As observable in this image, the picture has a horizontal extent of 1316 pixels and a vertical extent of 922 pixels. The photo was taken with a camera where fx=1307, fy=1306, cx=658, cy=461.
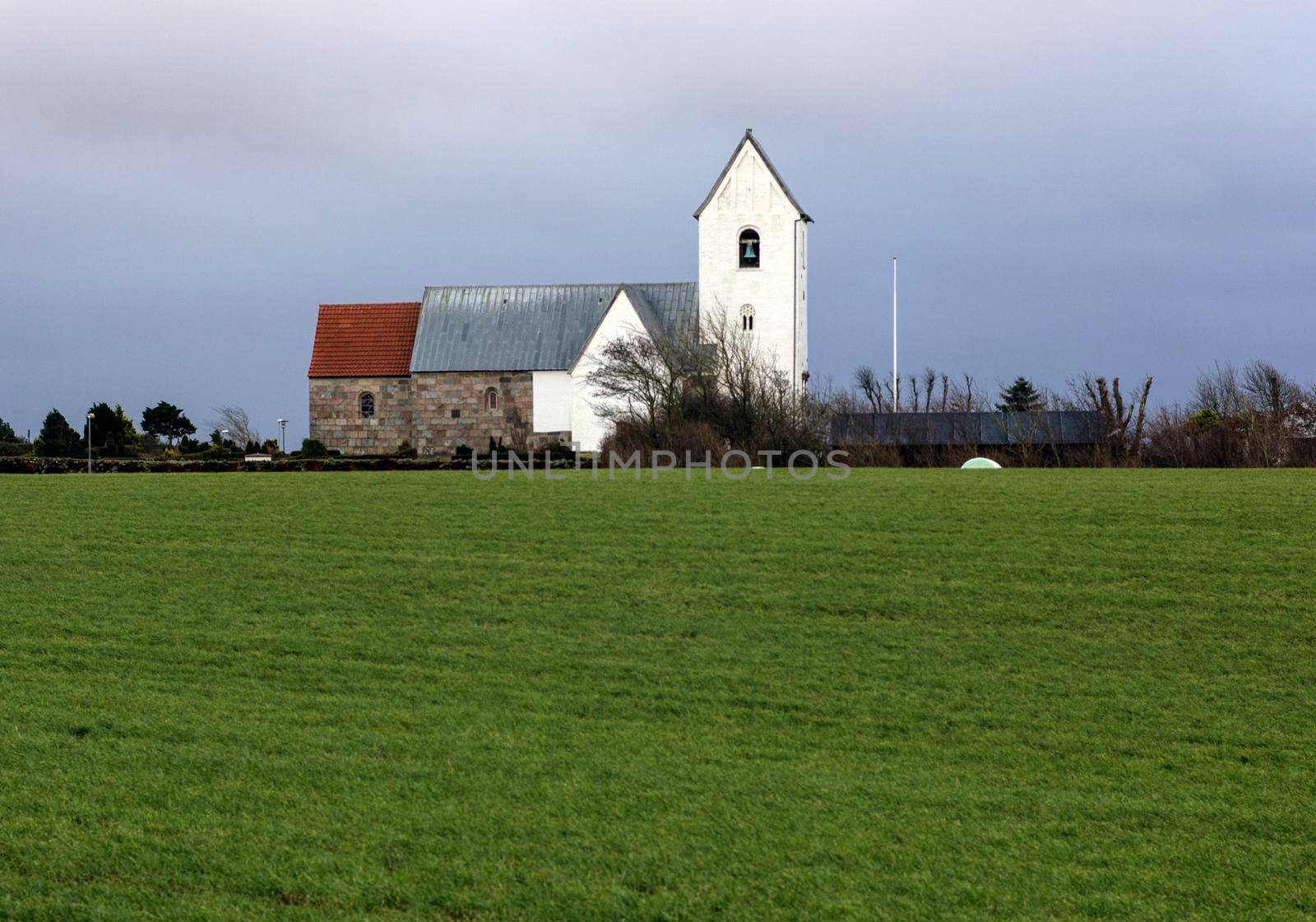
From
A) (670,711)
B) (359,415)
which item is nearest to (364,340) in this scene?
(359,415)

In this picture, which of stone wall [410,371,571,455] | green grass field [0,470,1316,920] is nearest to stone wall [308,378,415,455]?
stone wall [410,371,571,455]

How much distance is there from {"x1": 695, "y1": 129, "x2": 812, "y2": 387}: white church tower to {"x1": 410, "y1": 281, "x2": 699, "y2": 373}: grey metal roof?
2.16 metres

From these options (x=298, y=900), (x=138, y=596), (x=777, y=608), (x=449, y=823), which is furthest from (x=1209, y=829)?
(x=138, y=596)

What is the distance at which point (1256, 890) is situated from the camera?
627cm

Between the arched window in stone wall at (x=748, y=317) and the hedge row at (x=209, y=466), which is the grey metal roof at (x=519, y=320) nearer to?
the arched window in stone wall at (x=748, y=317)

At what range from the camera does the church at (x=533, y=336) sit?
5303 centimetres

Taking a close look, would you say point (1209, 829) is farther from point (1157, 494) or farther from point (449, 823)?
point (1157, 494)

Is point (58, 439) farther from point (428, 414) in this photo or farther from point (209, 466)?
point (209, 466)

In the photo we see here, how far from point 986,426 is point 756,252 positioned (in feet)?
41.9

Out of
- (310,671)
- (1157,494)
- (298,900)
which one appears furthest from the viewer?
(1157,494)

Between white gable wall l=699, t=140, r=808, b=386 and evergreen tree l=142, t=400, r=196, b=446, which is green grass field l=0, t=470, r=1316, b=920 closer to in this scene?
white gable wall l=699, t=140, r=808, b=386

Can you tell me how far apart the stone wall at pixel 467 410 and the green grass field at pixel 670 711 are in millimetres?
37975

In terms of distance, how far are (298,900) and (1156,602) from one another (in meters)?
9.25

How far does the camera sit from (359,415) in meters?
57.6
